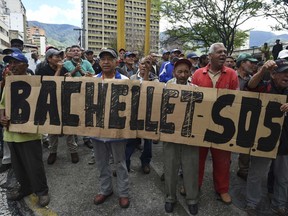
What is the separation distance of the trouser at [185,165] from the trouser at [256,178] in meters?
0.67

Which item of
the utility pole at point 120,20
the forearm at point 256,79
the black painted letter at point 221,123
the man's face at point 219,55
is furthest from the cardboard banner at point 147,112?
the utility pole at point 120,20

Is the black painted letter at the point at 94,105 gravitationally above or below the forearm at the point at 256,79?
below

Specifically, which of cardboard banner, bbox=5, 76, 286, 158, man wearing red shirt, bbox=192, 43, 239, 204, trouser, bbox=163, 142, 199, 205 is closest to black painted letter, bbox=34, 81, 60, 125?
cardboard banner, bbox=5, 76, 286, 158

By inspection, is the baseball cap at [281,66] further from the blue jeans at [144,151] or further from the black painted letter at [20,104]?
the black painted letter at [20,104]

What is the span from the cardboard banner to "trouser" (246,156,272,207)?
165 mm

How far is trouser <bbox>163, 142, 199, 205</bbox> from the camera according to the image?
3.18 m

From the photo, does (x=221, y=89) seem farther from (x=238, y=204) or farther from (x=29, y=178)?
(x=29, y=178)

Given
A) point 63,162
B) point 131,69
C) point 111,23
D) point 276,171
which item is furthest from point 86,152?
point 111,23

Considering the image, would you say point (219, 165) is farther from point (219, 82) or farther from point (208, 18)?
point (208, 18)

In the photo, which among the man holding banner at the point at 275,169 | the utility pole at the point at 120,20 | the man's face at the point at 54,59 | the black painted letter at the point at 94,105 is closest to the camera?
the man holding banner at the point at 275,169

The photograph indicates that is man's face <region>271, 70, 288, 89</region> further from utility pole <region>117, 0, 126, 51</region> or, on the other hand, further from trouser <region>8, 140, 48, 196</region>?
utility pole <region>117, 0, 126, 51</region>

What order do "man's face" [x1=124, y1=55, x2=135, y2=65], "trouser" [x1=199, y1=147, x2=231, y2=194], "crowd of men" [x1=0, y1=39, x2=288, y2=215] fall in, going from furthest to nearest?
1. "man's face" [x1=124, y1=55, x2=135, y2=65]
2. "trouser" [x1=199, y1=147, x2=231, y2=194]
3. "crowd of men" [x1=0, y1=39, x2=288, y2=215]

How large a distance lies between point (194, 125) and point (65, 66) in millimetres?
3047

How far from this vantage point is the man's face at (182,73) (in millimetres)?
3213
